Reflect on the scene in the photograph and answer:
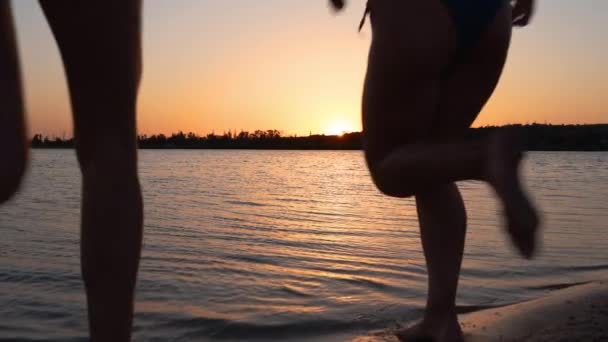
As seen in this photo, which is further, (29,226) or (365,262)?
(29,226)

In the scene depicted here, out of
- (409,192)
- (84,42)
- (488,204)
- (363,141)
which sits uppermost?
(84,42)

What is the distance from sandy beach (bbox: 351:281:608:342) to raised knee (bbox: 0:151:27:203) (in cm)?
160

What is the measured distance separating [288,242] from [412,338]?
284cm

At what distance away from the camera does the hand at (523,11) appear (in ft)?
8.02

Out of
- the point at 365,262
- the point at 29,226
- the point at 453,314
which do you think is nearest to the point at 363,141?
the point at 453,314

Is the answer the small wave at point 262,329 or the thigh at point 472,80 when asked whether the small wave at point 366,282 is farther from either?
the thigh at point 472,80

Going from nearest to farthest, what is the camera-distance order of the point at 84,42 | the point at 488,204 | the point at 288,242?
1. the point at 84,42
2. the point at 288,242
3. the point at 488,204

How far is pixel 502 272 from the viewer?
4121mm

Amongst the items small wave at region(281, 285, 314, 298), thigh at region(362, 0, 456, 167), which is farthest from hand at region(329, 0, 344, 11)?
small wave at region(281, 285, 314, 298)

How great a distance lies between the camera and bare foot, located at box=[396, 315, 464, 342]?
7.51 feet

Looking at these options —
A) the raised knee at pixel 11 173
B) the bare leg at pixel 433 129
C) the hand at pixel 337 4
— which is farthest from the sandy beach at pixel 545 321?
the raised knee at pixel 11 173

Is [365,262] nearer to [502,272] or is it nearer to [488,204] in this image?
[502,272]

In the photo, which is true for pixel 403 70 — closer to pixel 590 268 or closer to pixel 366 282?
pixel 366 282

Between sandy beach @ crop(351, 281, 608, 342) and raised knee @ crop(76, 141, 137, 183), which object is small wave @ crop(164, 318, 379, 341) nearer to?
sandy beach @ crop(351, 281, 608, 342)
